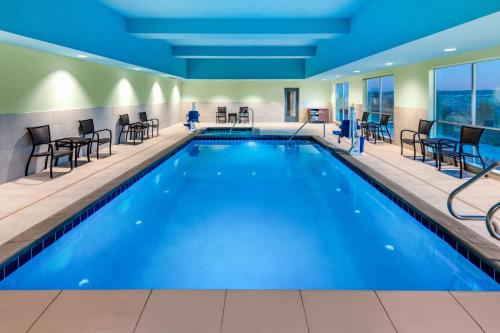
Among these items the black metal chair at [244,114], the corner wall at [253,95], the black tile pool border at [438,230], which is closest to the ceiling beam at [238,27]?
the black tile pool border at [438,230]

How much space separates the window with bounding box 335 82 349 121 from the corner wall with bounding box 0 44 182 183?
7.78 metres

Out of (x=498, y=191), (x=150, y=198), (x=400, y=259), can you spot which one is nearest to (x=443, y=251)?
(x=400, y=259)

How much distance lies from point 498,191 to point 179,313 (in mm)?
4306

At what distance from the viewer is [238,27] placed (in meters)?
7.11

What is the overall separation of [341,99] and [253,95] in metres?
3.59

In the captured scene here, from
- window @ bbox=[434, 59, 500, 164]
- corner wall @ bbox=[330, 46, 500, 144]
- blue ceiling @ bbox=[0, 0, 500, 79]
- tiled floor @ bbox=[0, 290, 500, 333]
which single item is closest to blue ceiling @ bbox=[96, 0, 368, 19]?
blue ceiling @ bbox=[0, 0, 500, 79]

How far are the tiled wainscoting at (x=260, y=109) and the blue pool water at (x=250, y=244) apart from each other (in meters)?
11.3

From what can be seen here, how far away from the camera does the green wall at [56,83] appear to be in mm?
5633

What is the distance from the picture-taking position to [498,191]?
197 inches

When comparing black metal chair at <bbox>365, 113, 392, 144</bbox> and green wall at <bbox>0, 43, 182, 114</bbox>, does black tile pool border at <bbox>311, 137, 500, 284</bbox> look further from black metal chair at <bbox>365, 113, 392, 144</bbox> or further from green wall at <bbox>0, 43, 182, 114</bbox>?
green wall at <bbox>0, 43, 182, 114</bbox>

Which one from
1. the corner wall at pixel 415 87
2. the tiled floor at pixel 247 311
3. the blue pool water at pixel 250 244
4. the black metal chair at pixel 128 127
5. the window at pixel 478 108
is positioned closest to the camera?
the tiled floor at pixel 247 311

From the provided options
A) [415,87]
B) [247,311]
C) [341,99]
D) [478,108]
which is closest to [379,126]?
[415,87]

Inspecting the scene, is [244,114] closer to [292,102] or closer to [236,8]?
[292,102]

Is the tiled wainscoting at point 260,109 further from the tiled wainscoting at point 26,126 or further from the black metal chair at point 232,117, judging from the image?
the tiled wainscoting at point 26,126
